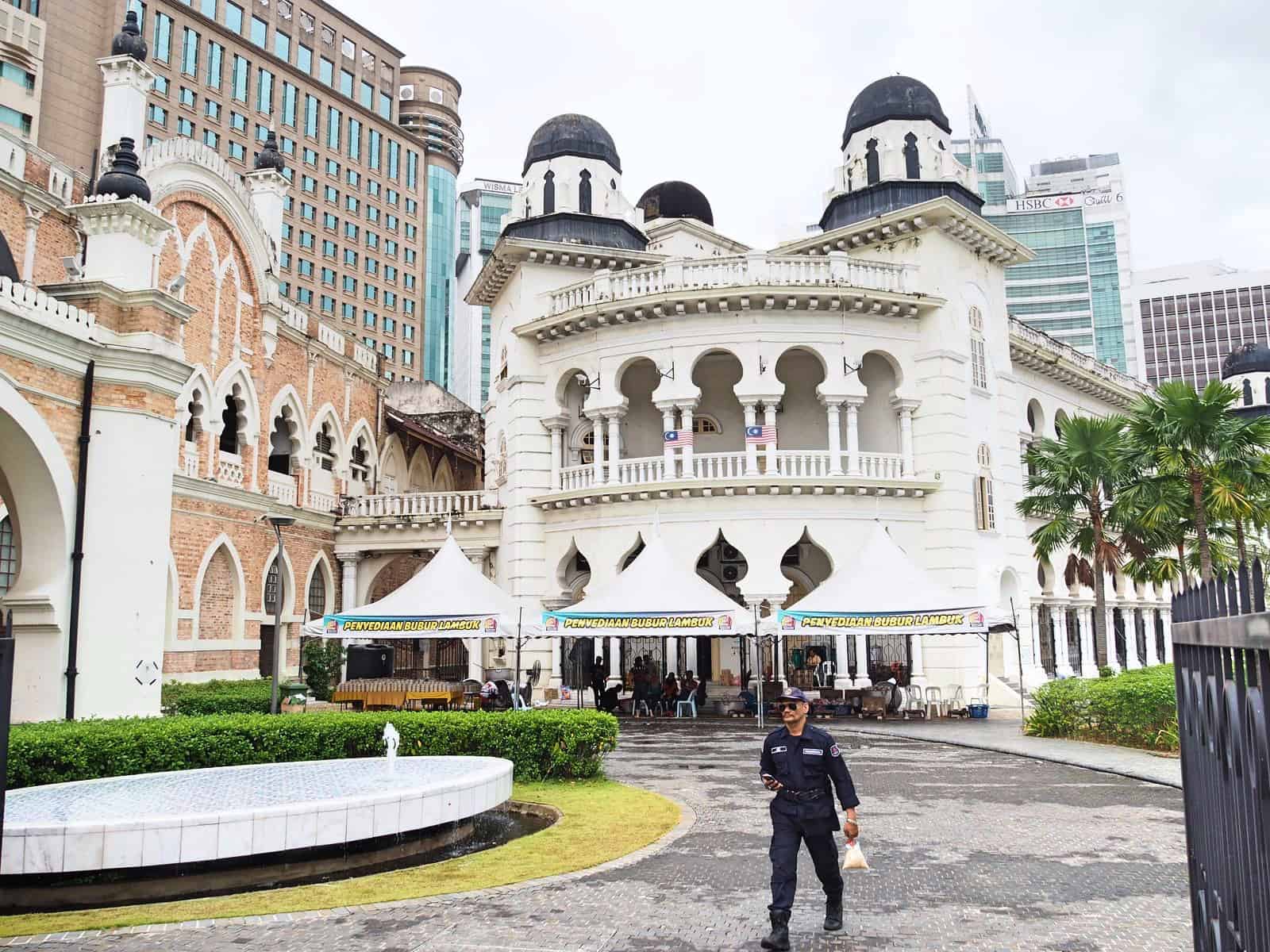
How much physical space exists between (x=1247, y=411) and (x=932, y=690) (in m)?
29.2

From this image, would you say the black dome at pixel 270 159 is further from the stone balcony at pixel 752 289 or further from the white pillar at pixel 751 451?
the white pillar at pixel 751 451

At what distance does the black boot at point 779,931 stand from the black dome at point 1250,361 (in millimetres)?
48322

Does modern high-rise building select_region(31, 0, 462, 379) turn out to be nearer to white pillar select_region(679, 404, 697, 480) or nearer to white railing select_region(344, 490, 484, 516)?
white railing select_region(344, 490, 484, 516)

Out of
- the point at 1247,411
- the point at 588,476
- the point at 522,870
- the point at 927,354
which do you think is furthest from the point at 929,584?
the point at 1247,411

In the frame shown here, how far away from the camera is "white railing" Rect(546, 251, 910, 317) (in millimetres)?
26641

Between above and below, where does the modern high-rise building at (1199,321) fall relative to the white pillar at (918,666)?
above

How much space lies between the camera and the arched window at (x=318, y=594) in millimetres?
30766

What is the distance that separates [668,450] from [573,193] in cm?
941

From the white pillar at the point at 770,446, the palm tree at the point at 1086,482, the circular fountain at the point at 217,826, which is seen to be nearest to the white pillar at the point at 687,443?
the white pillar at the point at 770,446

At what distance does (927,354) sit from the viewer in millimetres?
27219

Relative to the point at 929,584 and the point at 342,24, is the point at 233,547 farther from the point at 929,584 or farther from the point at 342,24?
the point at 342,24

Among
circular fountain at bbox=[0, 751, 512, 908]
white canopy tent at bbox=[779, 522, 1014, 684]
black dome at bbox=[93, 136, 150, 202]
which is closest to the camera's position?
circular fountain at bbox=[0, 751, 512, 908]

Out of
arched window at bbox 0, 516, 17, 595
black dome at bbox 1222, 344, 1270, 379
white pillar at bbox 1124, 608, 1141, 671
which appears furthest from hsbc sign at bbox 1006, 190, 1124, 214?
arched window at bbox 0, 516, 17, 595

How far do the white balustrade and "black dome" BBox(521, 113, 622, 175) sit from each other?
41.8 ft
